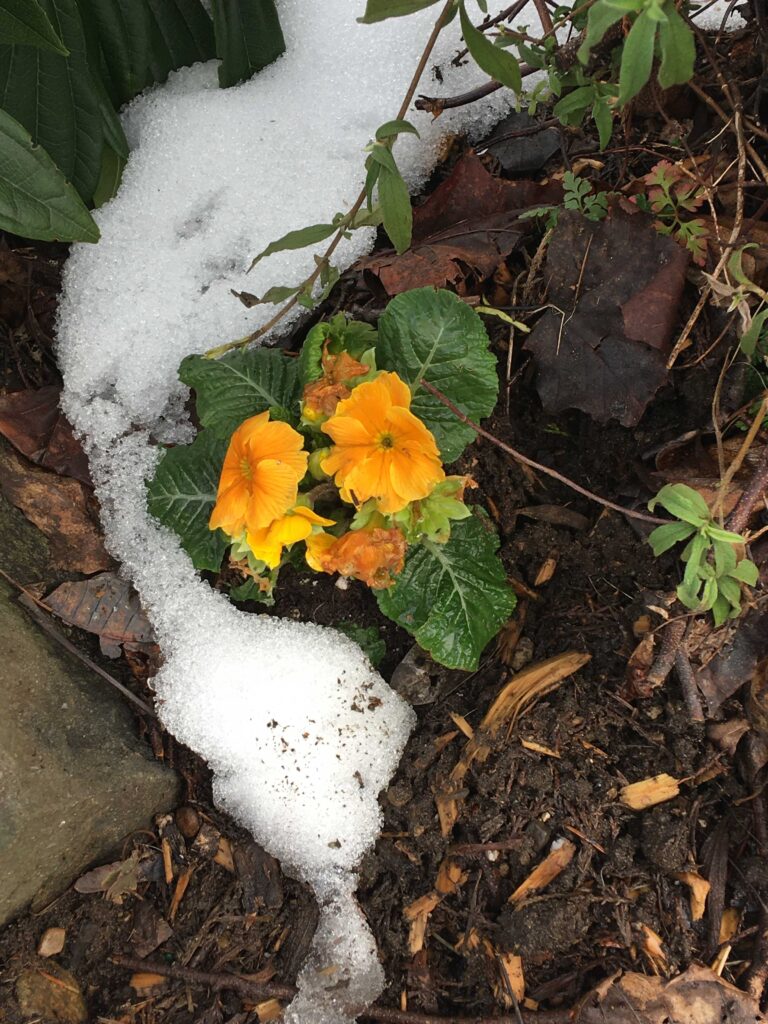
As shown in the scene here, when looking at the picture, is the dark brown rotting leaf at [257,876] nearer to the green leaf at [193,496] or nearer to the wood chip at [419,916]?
the wood chip at [419,916]

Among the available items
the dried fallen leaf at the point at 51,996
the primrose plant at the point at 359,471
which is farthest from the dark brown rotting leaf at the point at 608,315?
the dried fallen leaf at the point at 51,996

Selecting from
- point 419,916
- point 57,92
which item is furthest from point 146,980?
point 57,92

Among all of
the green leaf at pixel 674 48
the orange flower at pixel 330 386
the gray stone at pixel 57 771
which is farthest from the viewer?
the gray stone at pixel 57 771

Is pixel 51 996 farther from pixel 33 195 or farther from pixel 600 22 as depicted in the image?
pixel 600 22

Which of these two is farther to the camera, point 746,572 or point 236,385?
point 236,385

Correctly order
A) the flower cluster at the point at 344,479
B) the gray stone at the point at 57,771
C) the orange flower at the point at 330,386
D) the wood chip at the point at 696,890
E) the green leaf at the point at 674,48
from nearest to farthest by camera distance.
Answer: the green leaf at the point at 674,48
the flower cluster at the point at 344,479
the orange flower at the point at 330,386
the wood chip at the point at 696,890
the gray stone at the point at 57,771

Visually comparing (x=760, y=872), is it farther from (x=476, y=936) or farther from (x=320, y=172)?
(x=320, y=172)

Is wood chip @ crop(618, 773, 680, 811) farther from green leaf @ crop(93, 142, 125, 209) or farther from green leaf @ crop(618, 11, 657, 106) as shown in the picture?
green leaf @ crop(93, 142, 125, 209)
